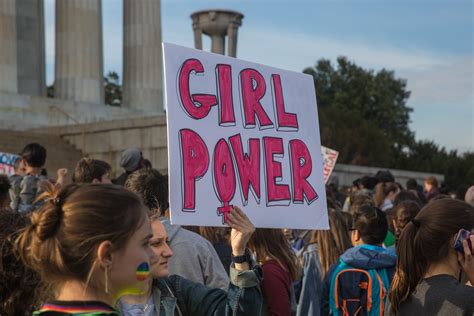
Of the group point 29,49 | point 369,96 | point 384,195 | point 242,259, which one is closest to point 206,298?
point 242,259

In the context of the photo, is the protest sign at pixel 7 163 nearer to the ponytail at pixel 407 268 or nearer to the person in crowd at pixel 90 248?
the ponytail at pixel 407 268

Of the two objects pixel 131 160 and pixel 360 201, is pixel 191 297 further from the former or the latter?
pixel 131 160

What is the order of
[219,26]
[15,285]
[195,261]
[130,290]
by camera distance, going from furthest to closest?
1. [219,26]
2. [195,261]
3. [15,285]
4. [130,290]

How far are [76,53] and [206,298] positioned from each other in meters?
36.2

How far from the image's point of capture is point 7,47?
37312 mm

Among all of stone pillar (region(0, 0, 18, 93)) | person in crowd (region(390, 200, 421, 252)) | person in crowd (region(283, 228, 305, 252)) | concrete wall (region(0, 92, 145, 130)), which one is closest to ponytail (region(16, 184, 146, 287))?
person in crowd (region(390, 200, 421, 252))

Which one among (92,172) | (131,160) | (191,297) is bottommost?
(191,297)

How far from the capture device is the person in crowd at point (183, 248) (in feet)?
19.7

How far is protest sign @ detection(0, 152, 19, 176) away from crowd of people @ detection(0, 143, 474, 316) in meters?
8.08

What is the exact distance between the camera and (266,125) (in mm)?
6039

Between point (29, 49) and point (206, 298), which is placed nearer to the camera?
point (206, 298)

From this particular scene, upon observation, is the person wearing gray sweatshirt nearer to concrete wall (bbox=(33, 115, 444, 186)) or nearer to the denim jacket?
the denim jacket

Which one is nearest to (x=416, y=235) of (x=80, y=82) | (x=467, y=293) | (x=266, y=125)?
(x=467, y=293)

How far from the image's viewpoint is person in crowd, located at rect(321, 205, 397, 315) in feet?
24.9
